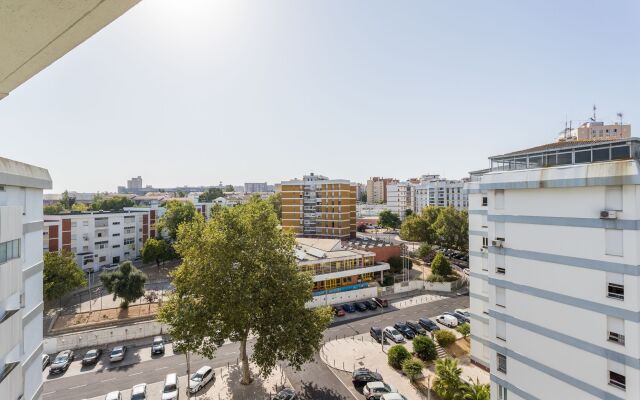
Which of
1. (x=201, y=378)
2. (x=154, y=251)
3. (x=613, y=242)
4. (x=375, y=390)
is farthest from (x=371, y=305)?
(x=154, y=251)

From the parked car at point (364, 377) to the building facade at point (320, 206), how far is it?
37.0 metres

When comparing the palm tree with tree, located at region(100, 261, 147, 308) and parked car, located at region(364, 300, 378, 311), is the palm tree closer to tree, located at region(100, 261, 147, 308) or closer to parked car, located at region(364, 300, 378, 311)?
parked car, located at region(364, 300, 378, 311)

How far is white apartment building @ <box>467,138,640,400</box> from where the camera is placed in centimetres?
1116

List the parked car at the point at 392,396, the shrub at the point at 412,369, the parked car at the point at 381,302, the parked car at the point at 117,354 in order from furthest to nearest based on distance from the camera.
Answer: the parked car at the point at 381,302, the parked car at the point at 117,354, the shrub at the point at 412,369, the parked car at the point at 392,396

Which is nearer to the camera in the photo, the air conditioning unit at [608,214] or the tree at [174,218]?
the air conditioning unit at [608,214]

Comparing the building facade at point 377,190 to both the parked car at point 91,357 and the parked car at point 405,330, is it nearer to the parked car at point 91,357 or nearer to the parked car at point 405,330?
the parked car at point 405,330

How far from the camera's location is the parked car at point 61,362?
2205 cm

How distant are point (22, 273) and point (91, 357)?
15611 mm

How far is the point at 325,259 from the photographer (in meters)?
38.0

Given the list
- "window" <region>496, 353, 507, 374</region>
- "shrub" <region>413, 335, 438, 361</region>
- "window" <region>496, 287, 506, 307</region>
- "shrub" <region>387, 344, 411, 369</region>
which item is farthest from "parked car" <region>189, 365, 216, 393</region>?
"window" <region>496, 287, 506, 307</region>

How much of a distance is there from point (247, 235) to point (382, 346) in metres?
13.3

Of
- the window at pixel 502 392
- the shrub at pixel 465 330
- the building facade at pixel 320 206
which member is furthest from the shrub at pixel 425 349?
the building facade at pixel 320 206

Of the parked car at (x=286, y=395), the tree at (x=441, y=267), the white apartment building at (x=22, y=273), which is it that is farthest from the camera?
the tree at (x=441, y=267)

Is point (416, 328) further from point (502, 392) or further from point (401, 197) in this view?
point (401, 197)
